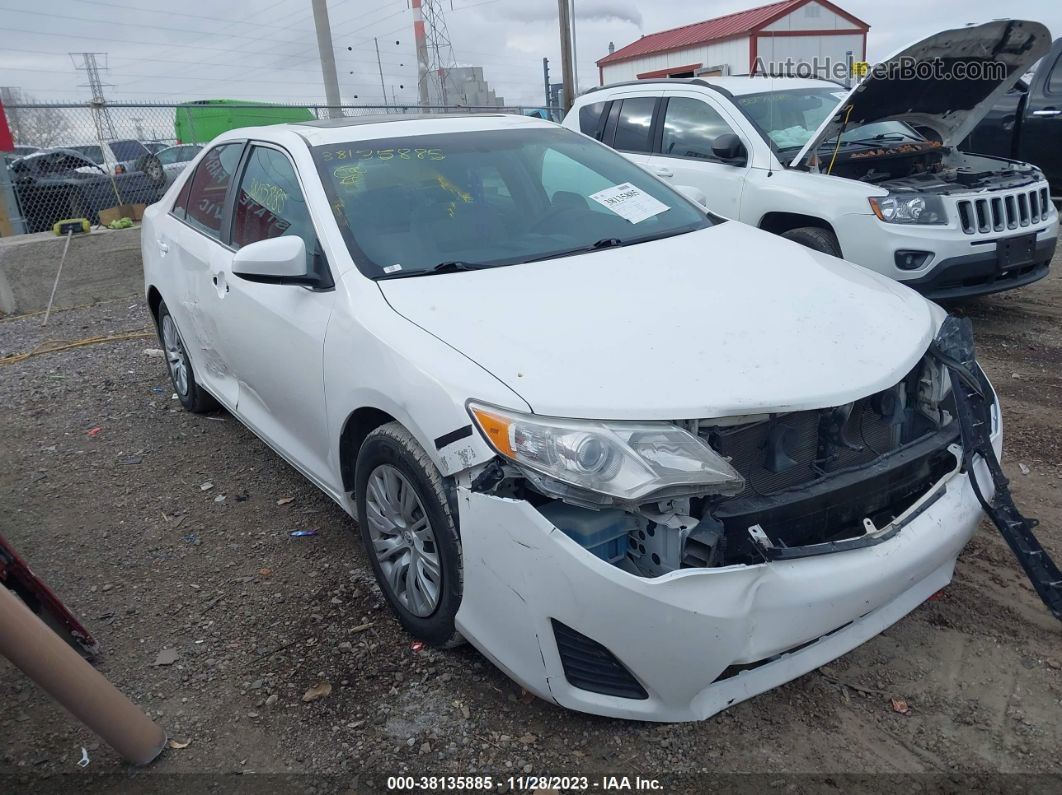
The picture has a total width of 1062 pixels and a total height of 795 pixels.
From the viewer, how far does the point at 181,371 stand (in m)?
4.98

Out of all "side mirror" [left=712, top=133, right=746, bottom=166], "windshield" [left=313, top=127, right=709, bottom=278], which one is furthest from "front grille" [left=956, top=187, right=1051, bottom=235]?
"windshield" [left=313, top=127, right=709, bottom=278]

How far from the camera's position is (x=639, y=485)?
2.03 m

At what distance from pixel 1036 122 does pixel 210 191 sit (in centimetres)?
854

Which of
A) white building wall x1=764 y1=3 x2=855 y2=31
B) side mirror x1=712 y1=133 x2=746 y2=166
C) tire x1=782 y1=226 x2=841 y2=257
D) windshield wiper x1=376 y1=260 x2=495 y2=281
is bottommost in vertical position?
tire x1=782 y1=226 x2=841 y2=257

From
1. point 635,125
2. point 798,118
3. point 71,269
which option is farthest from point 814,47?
point 71,269

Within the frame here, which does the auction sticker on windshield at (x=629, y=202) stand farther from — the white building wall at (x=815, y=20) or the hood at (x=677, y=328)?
the white building wall at (x=815, y=20)

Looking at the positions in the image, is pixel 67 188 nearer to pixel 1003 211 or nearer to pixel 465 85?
pixel 1003 211

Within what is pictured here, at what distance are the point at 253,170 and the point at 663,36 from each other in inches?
1351

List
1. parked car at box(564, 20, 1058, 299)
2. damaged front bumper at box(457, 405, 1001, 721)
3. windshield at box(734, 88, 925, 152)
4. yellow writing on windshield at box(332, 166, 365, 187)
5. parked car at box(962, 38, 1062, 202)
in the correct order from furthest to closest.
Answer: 1. parked car at box(962, 38, 1062, 202)
2. windshield at box(734, 88, 925, 152)
3. parked car at box(564, 20, 1058, 299)
4. yellow writing on windshield at box(332, 166, 365, 187)
5. damaged front bumper at box(457, 405, 1001, 721)

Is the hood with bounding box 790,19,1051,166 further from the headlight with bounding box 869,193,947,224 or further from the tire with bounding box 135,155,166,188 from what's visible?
the tire with bounding box 135,155,166,188

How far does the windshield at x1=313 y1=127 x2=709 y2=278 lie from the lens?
9.98ft

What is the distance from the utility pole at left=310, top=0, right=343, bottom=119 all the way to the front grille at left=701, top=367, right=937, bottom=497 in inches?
574

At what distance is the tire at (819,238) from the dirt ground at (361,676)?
6.27 feet

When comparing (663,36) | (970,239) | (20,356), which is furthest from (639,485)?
(663,36)
